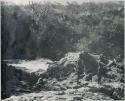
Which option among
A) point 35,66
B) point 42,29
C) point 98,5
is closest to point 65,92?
point 35,66

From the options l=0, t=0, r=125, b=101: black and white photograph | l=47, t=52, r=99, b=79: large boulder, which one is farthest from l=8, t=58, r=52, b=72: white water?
l=47, t=52, r=99, b=79: large boulder

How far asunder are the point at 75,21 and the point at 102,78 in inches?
48.2

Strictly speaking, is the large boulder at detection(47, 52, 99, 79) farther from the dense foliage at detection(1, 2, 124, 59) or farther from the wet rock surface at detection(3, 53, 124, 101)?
the dense foliage at detection(1, 2, 124, 59)

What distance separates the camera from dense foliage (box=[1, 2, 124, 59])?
292 inches

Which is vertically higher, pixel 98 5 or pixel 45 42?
pixel 98 5

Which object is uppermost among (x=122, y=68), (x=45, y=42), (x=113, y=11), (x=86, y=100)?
(x=113, y=11)

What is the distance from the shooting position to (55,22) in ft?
24.7

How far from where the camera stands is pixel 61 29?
7.57 meters

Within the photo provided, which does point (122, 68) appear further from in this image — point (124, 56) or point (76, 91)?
point (76, 91)

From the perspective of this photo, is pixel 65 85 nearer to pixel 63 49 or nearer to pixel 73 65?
pixel 73 65

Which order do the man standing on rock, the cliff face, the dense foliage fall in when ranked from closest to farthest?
1. the cliff face
2. the dense foliage
3. the man standing on rock

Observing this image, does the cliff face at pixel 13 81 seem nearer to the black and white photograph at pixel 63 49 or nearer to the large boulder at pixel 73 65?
the black and white photograph at pixel 63 49

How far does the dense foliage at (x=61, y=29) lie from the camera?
741 cm

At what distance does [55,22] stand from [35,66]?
93 cm
